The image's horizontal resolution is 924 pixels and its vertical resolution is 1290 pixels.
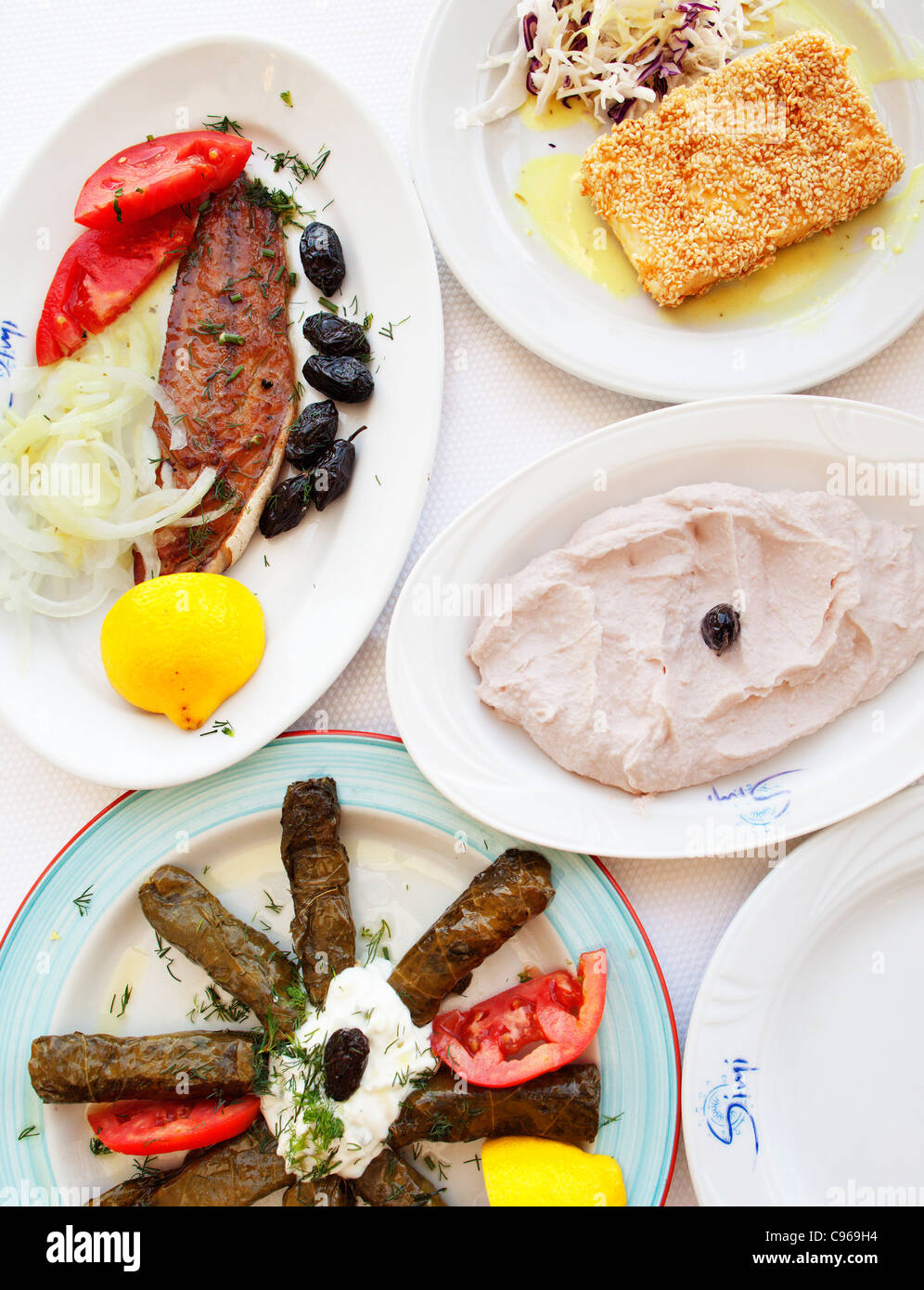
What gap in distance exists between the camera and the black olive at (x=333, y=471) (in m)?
2.54

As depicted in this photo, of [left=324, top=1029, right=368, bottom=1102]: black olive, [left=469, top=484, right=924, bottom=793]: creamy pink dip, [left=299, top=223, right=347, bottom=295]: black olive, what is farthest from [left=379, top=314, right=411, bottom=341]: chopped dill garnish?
[left=324, top=1029, right=368, bottom=1102]: black olive

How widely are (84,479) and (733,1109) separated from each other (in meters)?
2.35

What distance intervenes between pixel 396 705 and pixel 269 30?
77.9 inches

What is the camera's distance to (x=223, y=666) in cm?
246

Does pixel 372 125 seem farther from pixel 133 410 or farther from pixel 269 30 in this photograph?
pixel 133 410

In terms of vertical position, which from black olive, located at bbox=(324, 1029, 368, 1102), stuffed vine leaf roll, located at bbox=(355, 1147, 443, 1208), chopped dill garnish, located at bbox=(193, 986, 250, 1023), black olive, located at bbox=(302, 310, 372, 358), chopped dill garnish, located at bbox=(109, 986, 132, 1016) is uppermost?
black olive, located at bbox=(302, 310, 372, 358)

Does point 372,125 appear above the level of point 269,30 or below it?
below

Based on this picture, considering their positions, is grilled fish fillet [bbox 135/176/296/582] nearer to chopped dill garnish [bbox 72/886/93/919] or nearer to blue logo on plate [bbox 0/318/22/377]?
blue logo on plate [bbox 0/318/22/377]

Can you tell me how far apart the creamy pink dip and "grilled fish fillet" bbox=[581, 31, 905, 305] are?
67cm

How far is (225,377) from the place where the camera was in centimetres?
259

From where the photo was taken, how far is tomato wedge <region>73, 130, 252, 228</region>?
2.50 metres

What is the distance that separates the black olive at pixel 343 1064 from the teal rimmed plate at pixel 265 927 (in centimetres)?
30

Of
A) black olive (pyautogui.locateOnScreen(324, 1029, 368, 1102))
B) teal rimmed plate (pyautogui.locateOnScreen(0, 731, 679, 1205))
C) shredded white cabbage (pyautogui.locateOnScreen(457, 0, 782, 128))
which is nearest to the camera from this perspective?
black olive (pyautogui.locateOnScreen(324, 1029, 368, 1102))
